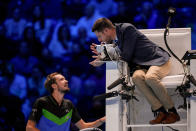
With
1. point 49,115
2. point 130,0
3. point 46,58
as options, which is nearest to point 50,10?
point 46,58

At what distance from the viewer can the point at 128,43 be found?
11.6ft

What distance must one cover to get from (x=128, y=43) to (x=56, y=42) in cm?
301

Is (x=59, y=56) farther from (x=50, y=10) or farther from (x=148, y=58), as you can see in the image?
(x=148, y=58)

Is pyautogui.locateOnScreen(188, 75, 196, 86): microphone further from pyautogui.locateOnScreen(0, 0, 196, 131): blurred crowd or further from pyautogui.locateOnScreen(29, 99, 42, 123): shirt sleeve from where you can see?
pyautogui.locateOnScreen(0, 0, 196, 131): blurred crowd

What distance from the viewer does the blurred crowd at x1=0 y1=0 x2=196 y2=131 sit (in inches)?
228

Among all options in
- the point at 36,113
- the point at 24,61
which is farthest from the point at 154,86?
the point at 24,61

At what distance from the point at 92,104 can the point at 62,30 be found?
1371 millimetres

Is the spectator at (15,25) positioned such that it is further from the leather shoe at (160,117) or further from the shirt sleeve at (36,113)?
the leather shoe at (160,117)

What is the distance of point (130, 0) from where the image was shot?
19.4ft

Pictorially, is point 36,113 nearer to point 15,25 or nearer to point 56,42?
point 56,42

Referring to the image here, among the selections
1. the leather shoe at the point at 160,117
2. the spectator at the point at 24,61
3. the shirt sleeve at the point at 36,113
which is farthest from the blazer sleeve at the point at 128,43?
the spectator at the point at 24,61

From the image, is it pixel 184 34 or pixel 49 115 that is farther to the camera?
pixel 49 115

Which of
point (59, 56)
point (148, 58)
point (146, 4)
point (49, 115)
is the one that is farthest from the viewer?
point (59, 56)

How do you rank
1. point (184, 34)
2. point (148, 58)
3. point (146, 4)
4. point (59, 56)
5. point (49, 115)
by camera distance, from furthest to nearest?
point (59, 56) → point (146, 4) → point (49, 115) → point (184, 34) → point (148, 58)
